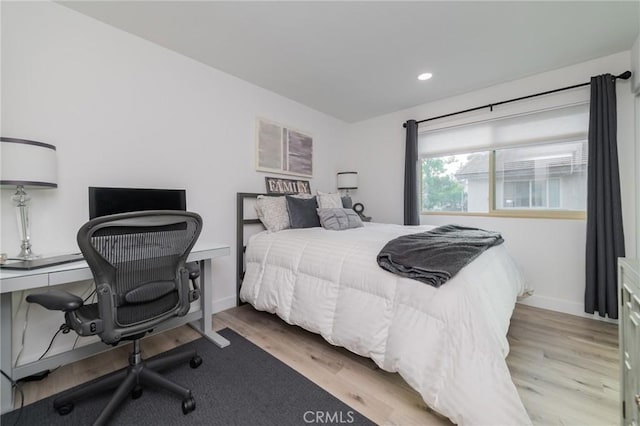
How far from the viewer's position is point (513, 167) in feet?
9.80

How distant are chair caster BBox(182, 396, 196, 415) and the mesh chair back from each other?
0.43 m

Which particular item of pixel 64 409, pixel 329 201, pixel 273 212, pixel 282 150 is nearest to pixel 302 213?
pixel 273 212

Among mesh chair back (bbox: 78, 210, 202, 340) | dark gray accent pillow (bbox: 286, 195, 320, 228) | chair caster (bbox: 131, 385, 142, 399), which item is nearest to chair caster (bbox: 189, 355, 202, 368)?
chair caster (bbox: 131, 385, 142, 399)

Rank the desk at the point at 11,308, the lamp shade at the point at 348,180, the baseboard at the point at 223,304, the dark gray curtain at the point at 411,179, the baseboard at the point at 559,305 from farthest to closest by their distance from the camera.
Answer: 1. the lamp shade at the point at 348,180
2. the dark gray curtain at the point at 411,179
3. the baseboard at the point at 223,304
4. the baseboard at the point at 559,305
5. the desk at the point at 11,308

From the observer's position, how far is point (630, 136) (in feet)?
7.64

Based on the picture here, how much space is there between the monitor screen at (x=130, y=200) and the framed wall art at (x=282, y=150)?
41.1 inches

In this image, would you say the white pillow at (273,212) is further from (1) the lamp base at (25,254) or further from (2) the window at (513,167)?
(2) the window at (513,167)

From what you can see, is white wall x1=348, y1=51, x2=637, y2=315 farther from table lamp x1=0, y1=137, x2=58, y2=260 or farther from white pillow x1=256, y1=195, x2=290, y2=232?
table lamp x1=0, y1=137, x2=58, y2=260

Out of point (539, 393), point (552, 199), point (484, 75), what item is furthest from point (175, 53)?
point (552, 199)

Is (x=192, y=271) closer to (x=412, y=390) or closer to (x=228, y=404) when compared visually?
(x=228, y=404)

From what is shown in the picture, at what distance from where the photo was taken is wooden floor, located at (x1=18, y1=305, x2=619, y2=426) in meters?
1.37

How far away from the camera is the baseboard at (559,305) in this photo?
2.50 m

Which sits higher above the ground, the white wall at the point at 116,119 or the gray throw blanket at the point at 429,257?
the white wall at the point at 116,119

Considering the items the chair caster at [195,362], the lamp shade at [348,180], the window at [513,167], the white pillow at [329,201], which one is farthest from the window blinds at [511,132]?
the chair caster at [195,362]
